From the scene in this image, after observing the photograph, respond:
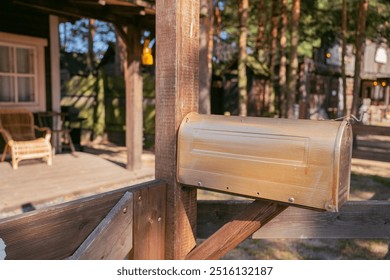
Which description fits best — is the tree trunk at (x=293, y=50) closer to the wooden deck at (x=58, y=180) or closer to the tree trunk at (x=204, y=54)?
the tree trunk at (x=204, y=54)

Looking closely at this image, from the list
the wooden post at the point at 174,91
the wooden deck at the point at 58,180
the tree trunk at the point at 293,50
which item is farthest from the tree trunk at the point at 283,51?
the wooden post at the point at 174,91

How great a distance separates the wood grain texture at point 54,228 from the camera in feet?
3.55

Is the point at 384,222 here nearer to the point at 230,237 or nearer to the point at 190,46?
the point at 230,237

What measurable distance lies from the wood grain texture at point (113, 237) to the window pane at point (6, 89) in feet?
24.3

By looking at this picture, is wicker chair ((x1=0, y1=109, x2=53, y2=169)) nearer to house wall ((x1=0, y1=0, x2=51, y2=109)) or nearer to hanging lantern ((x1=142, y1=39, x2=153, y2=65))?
house wall ((x1=0, y1=0, x2=51, y2=109))

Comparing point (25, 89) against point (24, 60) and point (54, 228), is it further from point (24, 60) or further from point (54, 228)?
point (54, 228)

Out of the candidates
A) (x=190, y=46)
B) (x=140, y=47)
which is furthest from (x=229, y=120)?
(x=140, y=47)

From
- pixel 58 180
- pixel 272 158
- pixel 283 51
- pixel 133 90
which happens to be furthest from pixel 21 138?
pixel 283 51

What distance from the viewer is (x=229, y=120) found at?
1.38m

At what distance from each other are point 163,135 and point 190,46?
14.8 inches

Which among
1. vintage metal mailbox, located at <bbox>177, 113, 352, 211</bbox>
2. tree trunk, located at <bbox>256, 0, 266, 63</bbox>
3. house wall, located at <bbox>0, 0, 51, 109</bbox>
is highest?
tree trunk, located at <bbox>256, 0, 266, 63</bbox>

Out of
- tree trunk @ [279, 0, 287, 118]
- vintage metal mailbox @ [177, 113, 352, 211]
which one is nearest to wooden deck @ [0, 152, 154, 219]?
vintage metal mailbox @ [177, 113, 352, 211]

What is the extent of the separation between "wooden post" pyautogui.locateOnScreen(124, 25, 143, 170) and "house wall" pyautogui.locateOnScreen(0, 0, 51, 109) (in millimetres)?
2376

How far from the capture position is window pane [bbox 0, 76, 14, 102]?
7.76m
